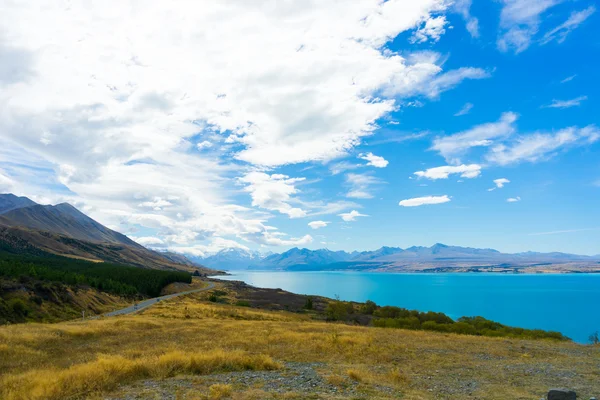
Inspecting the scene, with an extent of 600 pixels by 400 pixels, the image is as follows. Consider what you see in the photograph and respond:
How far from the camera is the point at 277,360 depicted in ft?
62.8

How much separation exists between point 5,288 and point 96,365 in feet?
163

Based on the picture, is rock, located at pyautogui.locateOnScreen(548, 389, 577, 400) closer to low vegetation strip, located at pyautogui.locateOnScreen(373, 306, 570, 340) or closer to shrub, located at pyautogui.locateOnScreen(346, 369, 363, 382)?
shrub, located at pyautogui.locateOnScreen(346, 369, 363, 382)

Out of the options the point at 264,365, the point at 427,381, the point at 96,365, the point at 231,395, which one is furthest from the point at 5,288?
the point at 427,381

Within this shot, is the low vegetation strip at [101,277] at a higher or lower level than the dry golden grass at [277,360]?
lower

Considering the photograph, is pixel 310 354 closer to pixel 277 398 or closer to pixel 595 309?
pixel 277 398

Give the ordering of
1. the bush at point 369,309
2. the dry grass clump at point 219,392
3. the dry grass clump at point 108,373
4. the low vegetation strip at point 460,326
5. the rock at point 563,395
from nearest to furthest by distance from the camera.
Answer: the rock at point 563,395
the dry grass clump at point 219,392
the dry grass clump at point 108,373
the low vegetation strip at point 460,326
the bush at point 369,309

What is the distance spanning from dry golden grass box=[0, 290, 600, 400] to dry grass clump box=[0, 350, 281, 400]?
37 millimetres

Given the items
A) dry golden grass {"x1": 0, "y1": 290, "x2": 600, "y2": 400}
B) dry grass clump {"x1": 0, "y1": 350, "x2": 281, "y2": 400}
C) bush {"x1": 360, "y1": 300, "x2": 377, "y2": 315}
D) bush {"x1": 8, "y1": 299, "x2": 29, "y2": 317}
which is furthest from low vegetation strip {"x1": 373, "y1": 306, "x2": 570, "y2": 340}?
bush {"x1": 8, "y1": 299, "x2": 29, "y2": 317}

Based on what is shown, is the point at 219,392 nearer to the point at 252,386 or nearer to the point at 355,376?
the point at 252,386

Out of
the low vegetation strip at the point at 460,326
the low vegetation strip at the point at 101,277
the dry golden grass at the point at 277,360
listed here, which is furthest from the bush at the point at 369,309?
the low vegetation strip at the point at 101,277

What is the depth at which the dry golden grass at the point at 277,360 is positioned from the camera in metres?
13.1

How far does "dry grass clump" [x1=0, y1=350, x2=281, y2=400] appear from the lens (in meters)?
11.7

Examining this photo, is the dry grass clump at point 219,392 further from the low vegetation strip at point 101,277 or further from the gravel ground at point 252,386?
the low vegetation strip at point 101,277

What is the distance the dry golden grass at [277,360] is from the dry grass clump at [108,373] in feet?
0.12
